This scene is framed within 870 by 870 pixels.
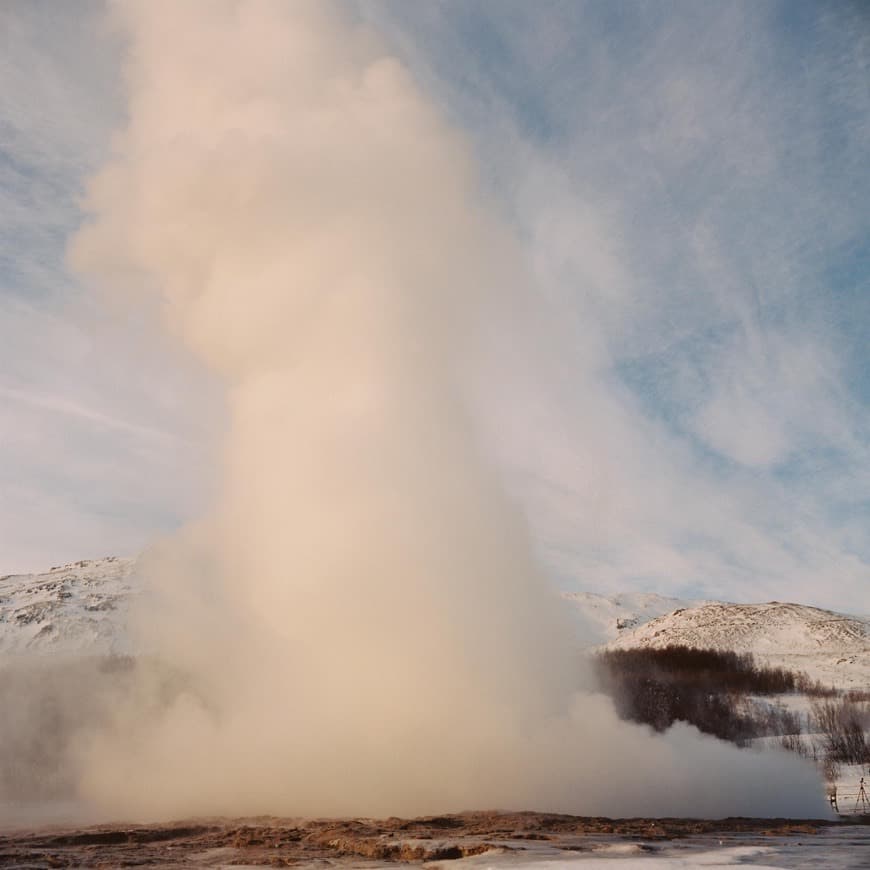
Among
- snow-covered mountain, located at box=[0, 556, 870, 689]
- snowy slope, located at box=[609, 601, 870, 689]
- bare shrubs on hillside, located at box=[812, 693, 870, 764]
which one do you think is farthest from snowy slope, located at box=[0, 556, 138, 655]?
snowy slope, located at box=[609, 601, 870, 689]

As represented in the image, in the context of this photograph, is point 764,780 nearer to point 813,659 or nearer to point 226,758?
point 226,758

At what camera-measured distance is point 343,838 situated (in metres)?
A: 13.8

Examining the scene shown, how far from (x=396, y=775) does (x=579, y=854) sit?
9.13 meters

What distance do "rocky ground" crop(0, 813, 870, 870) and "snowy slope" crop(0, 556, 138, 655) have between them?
7173cm

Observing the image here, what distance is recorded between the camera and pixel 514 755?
1980cm

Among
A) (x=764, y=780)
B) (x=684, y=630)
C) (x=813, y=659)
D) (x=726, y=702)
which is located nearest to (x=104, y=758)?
(x=764, y=780)

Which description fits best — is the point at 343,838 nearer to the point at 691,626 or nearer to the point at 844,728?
the point at 844,728

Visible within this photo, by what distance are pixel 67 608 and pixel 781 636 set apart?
13586cm

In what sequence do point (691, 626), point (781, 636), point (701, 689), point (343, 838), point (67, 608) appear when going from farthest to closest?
point (691, 626) → point (67, 608) → point (781, 636) → point (701, 689) → point (343, 838)

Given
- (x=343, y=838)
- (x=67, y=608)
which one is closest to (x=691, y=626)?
(x=67, y=608)

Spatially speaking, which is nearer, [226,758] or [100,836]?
[100,836]

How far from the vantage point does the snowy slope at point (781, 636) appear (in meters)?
116

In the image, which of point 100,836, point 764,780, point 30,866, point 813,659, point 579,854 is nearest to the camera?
point 579,854

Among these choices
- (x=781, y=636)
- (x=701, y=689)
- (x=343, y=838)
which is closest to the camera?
(x=343, y=838)
